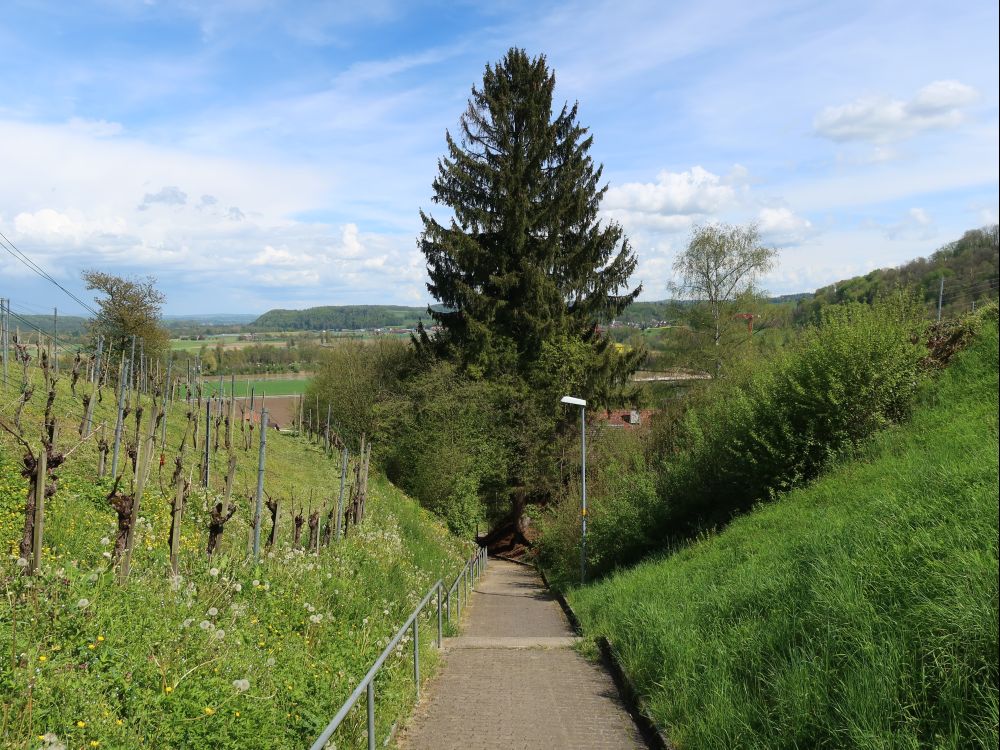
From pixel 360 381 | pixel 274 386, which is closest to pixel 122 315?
pixel 360 381

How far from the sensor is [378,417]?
104 feet

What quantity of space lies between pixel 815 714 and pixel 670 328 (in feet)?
102

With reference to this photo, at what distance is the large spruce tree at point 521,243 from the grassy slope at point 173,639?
19.8m

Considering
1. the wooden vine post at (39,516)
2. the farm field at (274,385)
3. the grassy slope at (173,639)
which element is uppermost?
the wooden vine post at (39,516)

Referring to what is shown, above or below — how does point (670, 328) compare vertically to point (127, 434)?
above

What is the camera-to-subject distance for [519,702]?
279 inches

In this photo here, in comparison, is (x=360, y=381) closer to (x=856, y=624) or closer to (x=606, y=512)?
(x=606, y=512)

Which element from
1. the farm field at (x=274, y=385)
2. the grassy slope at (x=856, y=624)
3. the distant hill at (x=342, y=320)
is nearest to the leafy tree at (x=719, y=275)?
the grassy slope at (x=856, y=624)

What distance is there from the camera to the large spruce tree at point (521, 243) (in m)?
29.4

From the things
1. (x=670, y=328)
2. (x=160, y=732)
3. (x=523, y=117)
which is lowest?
(x=160, y=732)

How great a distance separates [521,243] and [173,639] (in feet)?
83.1

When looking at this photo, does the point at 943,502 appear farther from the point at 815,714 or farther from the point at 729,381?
the point at 729,381

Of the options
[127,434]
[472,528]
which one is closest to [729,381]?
[472,528]

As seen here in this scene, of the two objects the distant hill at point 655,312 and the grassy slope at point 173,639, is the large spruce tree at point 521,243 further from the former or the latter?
the grassy slope at point 173,639
